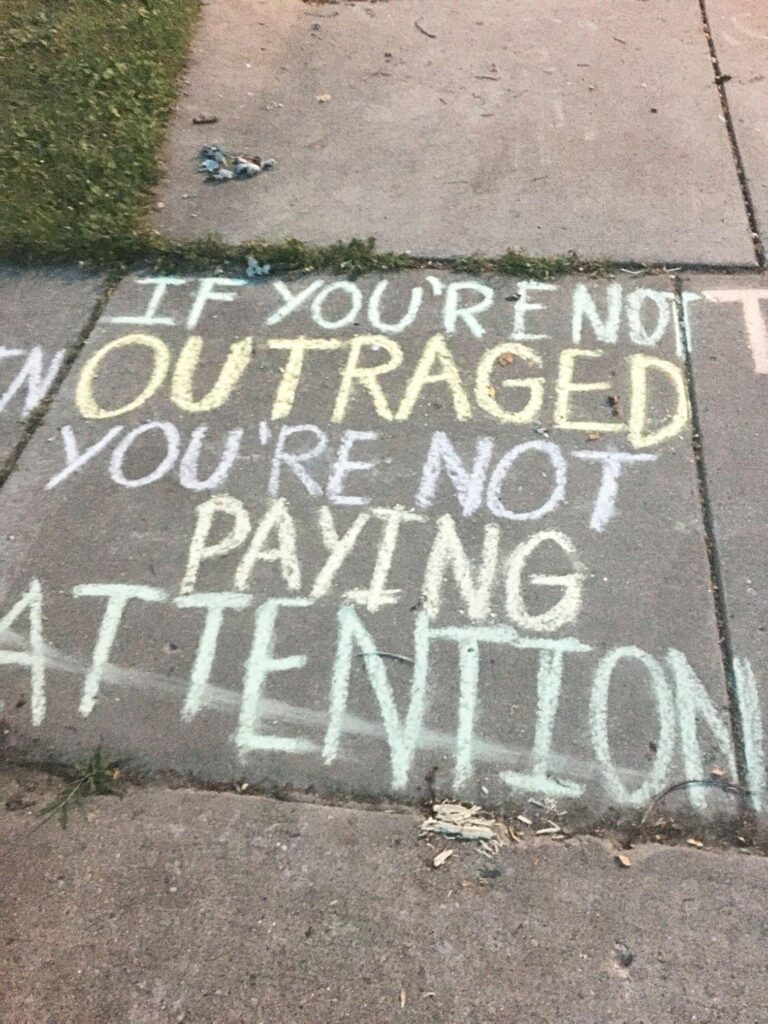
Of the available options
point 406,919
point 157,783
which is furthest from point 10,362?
point 406,919

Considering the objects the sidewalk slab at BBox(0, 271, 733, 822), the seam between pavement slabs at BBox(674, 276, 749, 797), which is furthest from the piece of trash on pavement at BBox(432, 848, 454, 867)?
the seam between pavement slabs at BBox(674, 276, 749, 797)

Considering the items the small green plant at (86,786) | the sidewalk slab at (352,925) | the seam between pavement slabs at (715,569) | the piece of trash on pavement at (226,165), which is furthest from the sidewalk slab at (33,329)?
the seam between pavement slabs at (715,569)

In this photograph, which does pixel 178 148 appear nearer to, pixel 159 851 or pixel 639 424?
pixel 639 424

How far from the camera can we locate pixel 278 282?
12.0 feet

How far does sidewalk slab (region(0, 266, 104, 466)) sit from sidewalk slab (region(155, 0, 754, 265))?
569 millimetres

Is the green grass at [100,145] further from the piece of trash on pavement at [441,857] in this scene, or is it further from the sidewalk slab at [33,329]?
the piece of trash on pavement at [441,857]

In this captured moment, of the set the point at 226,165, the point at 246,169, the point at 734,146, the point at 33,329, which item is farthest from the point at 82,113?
the point at 734,146

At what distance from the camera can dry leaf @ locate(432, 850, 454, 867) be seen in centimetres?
217

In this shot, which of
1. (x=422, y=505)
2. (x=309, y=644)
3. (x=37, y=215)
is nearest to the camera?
(x=309, y=644)

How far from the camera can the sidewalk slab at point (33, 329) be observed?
327 centimetres

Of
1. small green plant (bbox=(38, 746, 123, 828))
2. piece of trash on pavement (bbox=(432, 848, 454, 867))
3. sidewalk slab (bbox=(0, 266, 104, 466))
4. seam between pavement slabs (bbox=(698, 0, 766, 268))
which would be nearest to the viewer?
piece of trash on pavement (bbox=(432, 848, 454, 867))

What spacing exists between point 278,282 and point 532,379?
1202 mm

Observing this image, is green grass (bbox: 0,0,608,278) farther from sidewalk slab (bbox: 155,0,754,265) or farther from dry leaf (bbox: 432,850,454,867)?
dry leaf (bbox: 432,850,454,867)

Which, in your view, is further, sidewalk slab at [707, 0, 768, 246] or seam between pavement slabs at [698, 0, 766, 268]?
sidewalk slab at [707, 0, 768, 246]
